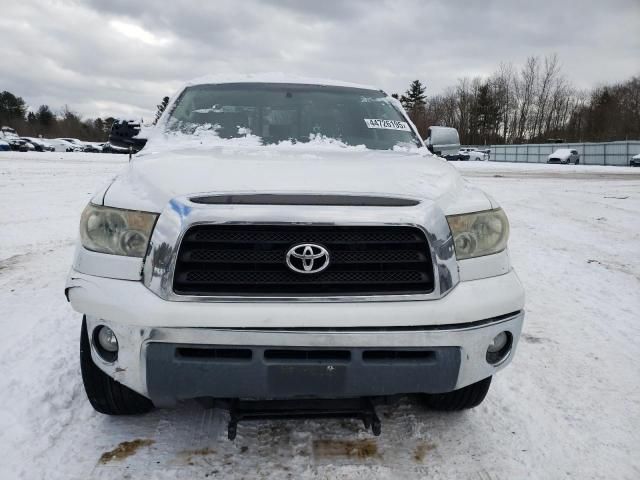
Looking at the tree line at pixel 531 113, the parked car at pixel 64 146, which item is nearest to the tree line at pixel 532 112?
the tree line at pixel 531 113

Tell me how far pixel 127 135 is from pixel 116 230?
1.79 m

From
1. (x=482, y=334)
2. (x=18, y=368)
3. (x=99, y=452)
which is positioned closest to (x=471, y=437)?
(x=482, y=334)

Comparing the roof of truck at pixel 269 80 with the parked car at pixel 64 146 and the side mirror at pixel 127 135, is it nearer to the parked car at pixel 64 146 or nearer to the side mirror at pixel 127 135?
the side mirror at pixel 127 135

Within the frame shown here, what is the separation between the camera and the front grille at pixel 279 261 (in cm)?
201

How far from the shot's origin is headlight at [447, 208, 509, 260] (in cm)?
222

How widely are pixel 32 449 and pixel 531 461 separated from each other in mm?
2180

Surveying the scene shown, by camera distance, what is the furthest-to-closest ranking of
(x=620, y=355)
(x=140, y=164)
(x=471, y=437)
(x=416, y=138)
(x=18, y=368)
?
1. (x=416, y=138)
2. (x=620, y=355)
3. (x=18, y=368)
4. (x=140, y=164)
5. (x=471, y=437)

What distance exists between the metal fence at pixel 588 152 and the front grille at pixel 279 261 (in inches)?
1785

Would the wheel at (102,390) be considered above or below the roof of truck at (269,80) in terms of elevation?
below

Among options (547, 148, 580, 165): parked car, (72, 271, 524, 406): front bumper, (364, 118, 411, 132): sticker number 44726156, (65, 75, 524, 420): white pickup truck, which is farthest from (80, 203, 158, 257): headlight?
(547, 148, 580, 165): parked car

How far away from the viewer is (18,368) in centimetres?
294

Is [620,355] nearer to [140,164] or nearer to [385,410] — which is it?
[385,410]

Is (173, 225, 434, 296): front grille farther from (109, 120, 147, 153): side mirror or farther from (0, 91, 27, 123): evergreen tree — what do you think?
(0, 91, 27, 123): evergreen tree

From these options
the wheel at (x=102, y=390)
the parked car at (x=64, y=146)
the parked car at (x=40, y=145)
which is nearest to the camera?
the wheel at (x=102, y=390)
